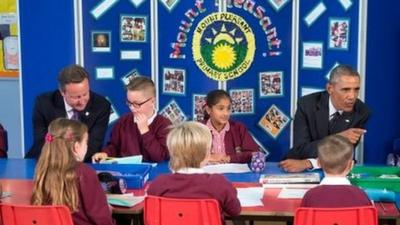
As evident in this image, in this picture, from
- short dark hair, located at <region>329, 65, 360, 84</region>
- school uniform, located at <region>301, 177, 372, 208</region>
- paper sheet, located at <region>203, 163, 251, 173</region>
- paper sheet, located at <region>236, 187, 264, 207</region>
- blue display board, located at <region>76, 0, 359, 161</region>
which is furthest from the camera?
blue display board, located at <region>76, 0, 359, 161</region>

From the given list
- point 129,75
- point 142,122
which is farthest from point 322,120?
point 129,75

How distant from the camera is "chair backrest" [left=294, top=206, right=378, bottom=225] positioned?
2.54m

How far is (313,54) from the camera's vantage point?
540 centimetres

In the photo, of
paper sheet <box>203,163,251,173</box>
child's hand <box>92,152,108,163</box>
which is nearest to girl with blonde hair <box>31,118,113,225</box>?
paper sheet <box>203,163,251,173</box>

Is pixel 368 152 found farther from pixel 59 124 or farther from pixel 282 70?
pixel 59 124

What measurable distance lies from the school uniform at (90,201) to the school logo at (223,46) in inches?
109

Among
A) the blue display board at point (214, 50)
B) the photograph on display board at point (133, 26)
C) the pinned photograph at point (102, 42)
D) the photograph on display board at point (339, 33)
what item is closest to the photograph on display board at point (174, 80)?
the blue display board at point (214, 50)

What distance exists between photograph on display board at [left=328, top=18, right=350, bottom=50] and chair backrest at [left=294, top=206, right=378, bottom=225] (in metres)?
2.96

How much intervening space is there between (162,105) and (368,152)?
182 cm

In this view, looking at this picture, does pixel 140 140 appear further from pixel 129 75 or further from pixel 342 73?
pixel 129 75

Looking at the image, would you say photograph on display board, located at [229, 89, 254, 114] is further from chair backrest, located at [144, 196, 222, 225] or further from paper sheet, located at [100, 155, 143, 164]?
chair backrest, located at [144, 196, 222, 225]

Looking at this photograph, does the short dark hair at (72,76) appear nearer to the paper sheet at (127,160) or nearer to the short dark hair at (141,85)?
the short dark hair at (141,85)

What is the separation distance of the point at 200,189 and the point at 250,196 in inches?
16.0

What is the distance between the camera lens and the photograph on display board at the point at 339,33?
529 cm
